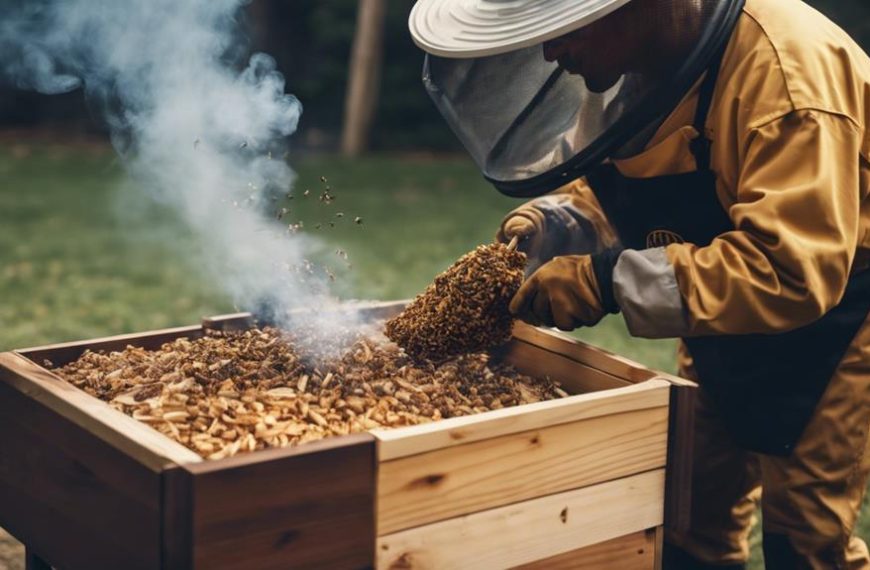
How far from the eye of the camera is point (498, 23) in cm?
220

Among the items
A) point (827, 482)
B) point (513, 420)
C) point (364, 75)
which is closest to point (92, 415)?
point (513, 420)

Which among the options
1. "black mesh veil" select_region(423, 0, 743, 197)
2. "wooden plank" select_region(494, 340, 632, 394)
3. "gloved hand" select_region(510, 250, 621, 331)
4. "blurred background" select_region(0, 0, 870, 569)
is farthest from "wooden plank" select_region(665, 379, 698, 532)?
"blurred background" select_region(0, 0, 870, 569)

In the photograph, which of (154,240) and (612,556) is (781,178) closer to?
(612,556)

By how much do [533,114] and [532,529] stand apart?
112cm

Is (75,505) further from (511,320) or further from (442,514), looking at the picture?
(511,320)

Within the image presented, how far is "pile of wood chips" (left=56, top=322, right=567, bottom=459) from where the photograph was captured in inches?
81.8

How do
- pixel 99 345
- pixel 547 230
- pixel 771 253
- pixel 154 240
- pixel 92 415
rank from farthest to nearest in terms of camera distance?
pixel 154 240 < pixel 547 230 < pixel 99 345 < pixel 771 253 < pixel 92 415

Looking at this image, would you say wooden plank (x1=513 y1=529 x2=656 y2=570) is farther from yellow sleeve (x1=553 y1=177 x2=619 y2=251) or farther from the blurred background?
the blurred background

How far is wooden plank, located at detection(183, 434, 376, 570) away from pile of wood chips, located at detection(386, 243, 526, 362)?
25.2 inches

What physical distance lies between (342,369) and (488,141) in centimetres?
71

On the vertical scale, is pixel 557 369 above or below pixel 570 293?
below

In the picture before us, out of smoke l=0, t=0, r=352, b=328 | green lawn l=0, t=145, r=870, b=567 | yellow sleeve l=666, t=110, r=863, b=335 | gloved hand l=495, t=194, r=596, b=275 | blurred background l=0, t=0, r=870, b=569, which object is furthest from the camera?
blurred background l=0, t=0, r=870, b=569

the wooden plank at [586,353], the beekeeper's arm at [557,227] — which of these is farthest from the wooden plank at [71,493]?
the beekeeper's arm at [557,227]

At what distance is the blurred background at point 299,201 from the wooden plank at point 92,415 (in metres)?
0.81
